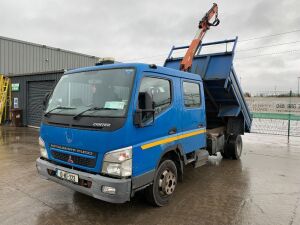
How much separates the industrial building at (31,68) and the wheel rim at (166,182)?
35.0 ft

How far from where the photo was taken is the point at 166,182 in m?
4.15

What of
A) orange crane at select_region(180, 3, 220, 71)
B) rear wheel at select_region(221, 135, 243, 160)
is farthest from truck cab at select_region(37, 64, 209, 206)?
rear wheel at select_region(221, 135, 243, 160)

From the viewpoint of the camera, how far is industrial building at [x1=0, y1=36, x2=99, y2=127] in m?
14.9

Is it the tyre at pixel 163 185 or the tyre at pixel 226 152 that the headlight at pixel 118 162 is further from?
the tyre at pixel 226 152

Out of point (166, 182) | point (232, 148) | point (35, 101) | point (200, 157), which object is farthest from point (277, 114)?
point (35, 101)

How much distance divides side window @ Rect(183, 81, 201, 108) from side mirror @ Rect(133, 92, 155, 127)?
4.12 ft

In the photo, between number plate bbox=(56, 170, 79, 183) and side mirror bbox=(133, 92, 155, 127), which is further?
number plate bbox=(56, 170, 79, 183)

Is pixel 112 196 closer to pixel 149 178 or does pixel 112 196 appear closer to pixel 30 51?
pixel 149 178

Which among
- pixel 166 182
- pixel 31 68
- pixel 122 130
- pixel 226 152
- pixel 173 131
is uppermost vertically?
pixel 31 68

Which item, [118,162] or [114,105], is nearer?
[118,162]

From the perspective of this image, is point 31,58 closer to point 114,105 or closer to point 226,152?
point 226,152

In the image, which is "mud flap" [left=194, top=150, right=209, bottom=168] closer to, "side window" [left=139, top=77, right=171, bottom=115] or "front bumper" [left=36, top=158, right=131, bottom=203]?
"side window" [left=139, top=77, right=171, bottom=115]

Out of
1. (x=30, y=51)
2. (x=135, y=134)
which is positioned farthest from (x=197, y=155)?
(x=30, y=51)

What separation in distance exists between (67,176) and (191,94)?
272 cm
